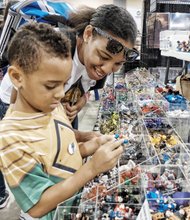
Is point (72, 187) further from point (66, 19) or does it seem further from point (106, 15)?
point (66, 19)

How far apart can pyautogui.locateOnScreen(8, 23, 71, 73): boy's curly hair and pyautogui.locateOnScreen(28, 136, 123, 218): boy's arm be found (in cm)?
28

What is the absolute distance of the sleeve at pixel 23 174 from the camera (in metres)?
0.73

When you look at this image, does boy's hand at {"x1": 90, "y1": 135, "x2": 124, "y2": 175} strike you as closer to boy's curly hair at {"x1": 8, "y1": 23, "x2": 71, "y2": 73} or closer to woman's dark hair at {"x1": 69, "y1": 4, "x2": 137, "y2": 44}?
boy's curly hair at {"x1": 8, "y1": 23, "x2": 71, "y2": 73}

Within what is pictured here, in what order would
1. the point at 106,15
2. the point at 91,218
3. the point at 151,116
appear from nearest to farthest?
the point at 91,218 < the point at 106,15 < the point at 151,116

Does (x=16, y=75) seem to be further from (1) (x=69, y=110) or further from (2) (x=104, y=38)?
(1) (x=69, y=110)

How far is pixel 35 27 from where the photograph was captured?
805 millimetres

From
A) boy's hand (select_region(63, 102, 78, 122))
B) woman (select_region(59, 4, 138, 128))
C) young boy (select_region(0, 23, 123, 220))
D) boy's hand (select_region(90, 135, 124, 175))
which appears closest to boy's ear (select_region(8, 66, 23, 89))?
young boy (select_region(0, 23, 123, 220))

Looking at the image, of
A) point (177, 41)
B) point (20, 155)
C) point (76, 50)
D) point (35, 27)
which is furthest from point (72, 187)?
point (177, 41)

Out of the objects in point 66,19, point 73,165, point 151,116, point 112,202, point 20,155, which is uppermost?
point 66,19

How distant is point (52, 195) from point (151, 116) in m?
1.54

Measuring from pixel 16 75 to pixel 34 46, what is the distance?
0.29 feet

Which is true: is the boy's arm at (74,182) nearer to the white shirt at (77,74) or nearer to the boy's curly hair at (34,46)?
the boy's curly hair at (34,46)

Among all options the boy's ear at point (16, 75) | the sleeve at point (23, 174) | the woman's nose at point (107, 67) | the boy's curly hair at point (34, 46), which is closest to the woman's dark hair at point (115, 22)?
the woman's nose at point (107, 67)

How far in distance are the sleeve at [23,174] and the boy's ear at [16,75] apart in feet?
0.51
